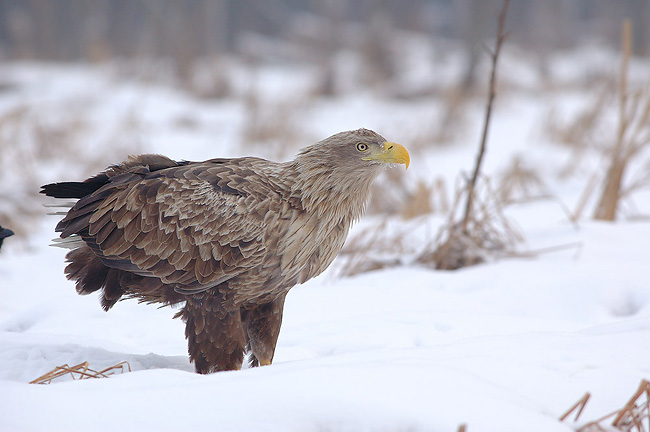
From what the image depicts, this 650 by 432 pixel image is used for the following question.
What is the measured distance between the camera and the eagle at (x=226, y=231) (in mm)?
2980

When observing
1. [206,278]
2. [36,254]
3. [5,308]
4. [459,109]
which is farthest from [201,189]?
[459,109]

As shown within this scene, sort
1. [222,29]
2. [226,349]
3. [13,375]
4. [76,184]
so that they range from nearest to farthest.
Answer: [13,375] → [226,349] → [76,184] → [222,29]

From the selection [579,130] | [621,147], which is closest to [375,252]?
[621,147]

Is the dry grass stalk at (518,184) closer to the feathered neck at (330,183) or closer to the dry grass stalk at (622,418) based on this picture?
the feathered neck at (330,183)

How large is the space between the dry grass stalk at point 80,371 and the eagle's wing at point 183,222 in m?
0.44

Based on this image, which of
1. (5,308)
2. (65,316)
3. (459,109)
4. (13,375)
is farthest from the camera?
(459,109)

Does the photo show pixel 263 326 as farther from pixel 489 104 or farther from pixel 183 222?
pixel 489 104

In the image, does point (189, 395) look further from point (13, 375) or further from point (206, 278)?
point (13, 375)

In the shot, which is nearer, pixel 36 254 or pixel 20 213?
pixel 36 254

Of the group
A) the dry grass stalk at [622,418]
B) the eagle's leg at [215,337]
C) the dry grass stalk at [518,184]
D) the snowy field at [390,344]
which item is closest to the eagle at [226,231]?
the eagle's leg at [215,337]

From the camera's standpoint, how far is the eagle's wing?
9.71ft

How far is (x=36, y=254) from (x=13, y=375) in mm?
3899

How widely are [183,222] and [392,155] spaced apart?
1.03m

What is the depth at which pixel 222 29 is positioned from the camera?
27.5 meters
